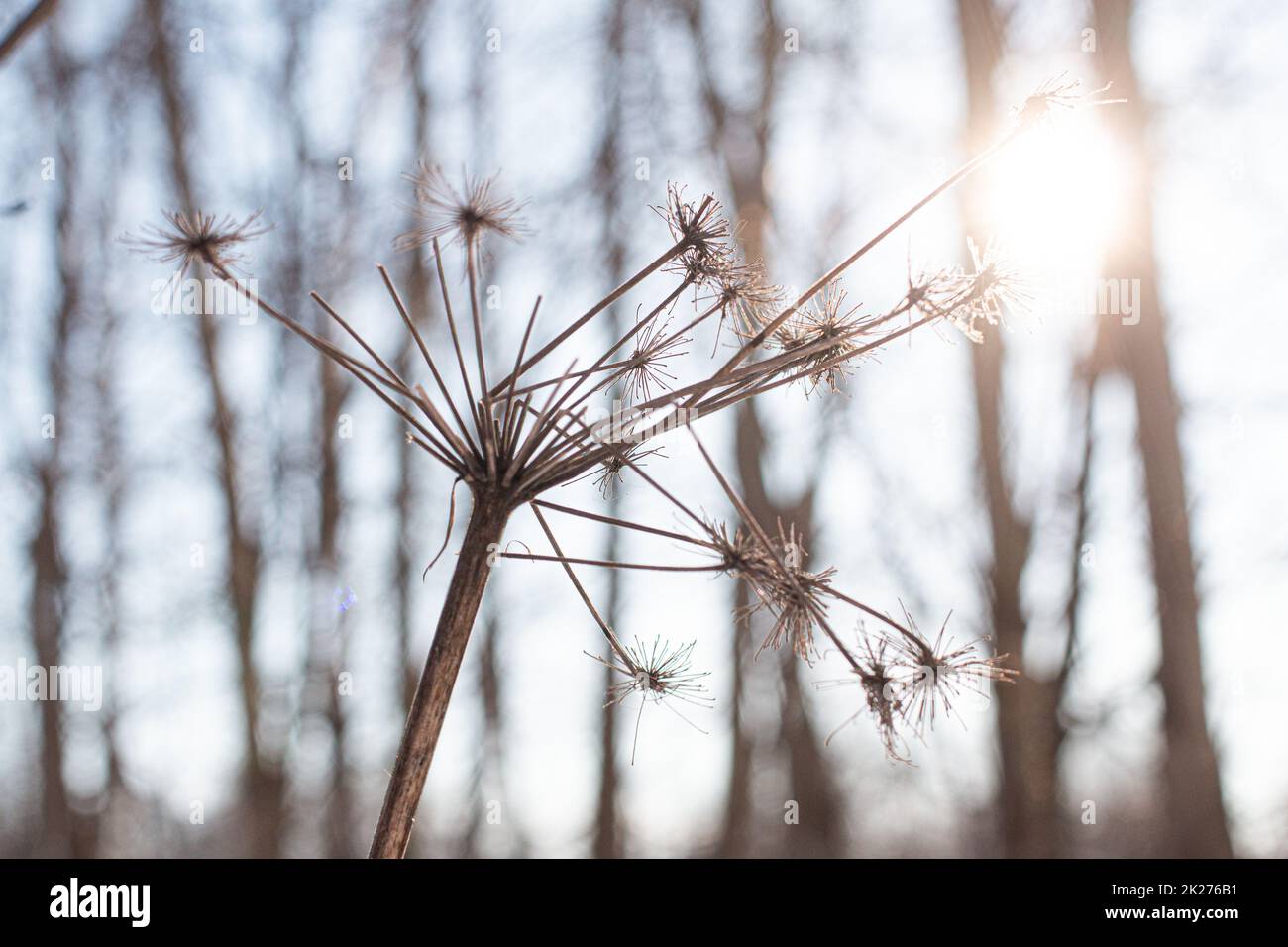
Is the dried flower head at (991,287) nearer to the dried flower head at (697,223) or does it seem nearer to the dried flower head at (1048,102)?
the dried flower head at (1048,102)

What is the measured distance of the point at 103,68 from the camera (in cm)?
545

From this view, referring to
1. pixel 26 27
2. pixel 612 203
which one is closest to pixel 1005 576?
pixel 612 203

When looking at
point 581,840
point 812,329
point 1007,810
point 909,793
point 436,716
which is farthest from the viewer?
point 581,840

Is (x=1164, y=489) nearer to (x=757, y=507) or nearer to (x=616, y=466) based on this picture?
(x=757, y=507)

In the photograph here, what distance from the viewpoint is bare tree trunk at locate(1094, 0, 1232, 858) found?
3092 millimetres

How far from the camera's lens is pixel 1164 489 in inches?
127

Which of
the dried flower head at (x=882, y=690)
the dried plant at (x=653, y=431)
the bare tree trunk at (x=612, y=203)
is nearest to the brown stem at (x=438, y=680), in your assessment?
the dried plant at (x=653, y=431)

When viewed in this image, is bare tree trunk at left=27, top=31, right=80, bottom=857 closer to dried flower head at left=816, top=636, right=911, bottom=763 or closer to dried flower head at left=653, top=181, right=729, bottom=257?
dried flower head at left=653, top=181, right=729, bottom=257

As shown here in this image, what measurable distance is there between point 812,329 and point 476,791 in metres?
4.76

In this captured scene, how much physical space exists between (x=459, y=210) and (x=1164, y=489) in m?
2.99

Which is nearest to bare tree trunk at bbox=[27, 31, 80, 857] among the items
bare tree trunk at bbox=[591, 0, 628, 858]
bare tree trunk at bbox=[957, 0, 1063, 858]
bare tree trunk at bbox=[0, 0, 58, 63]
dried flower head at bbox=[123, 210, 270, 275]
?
bare tree trunk at bbox=[591, 0, 628, 858]
